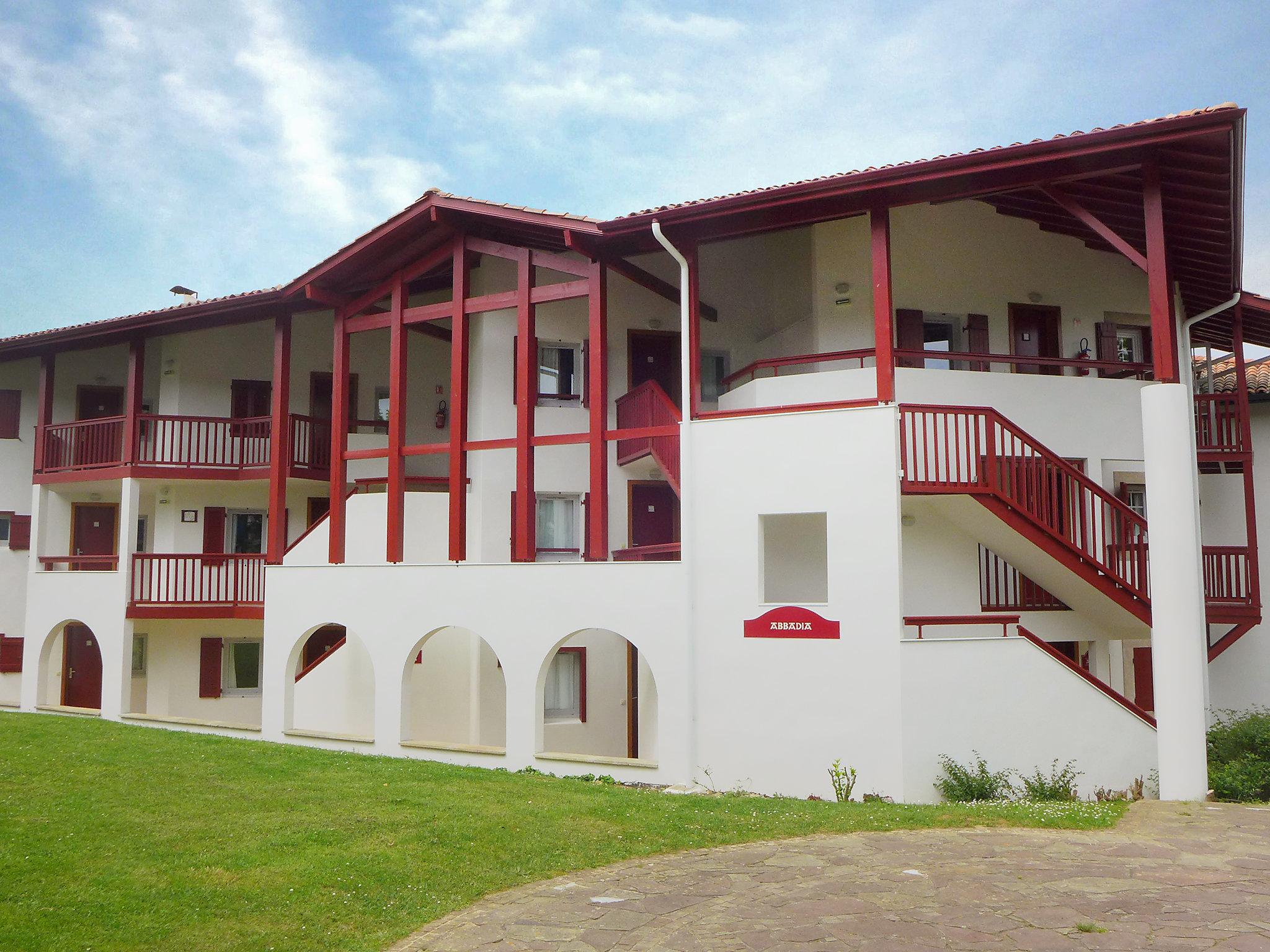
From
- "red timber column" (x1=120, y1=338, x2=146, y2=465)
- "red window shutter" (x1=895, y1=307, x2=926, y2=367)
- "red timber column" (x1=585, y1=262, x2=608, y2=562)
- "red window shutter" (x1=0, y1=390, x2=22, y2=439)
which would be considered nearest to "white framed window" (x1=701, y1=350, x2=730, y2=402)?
"red window shutter" (x1=895, y1=307, x2=926, y2=367)

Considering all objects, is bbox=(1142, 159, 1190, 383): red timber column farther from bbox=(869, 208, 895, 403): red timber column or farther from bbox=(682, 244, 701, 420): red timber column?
bbox=(682, 244, 701, 420): red timber column

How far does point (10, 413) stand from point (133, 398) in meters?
5.79

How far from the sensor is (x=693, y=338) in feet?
49.5

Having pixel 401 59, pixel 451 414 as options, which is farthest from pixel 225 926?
pixel 401 59

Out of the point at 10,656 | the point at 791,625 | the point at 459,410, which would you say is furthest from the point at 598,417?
the point at 10,656

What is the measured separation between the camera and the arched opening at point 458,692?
18797 mm

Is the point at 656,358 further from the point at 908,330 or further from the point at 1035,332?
the point at 1035,332

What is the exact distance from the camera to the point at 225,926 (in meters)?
7.60

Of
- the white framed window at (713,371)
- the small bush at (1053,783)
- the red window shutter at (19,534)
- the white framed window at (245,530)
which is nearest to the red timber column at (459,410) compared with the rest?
the white framed window at (713,371)

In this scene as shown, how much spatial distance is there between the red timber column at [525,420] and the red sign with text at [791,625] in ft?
14.4

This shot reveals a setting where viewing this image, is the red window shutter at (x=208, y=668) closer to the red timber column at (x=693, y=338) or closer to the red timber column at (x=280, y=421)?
the red timber column at (x=280, y=421)

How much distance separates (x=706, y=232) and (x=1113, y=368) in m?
7.48

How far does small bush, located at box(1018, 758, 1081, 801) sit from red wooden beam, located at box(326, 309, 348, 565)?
39.8ft

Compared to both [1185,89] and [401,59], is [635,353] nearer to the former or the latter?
[1185,89]
